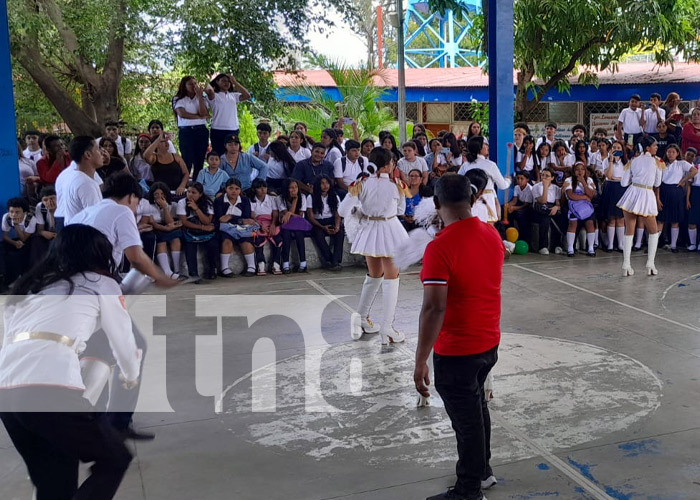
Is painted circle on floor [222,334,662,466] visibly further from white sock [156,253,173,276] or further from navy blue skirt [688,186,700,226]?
navy blue skirt [688,186,700,226]

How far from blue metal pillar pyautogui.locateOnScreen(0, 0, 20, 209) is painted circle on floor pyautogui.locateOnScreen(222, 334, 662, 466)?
5.38m

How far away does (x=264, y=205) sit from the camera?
11.0m

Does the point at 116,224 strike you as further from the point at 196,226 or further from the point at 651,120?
the point at 651,120

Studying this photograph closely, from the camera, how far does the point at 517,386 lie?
605cm

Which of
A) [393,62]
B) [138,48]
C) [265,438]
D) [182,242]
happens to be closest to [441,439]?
[265,438]

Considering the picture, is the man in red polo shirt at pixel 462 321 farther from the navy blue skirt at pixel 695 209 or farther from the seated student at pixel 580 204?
the navy blue skirt at pixel 695 209

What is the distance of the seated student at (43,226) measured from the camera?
1002cm

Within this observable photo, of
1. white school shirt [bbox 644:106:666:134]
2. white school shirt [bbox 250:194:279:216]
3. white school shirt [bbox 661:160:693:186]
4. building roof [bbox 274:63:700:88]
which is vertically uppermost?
building roof [bbox 274:63:700:88]

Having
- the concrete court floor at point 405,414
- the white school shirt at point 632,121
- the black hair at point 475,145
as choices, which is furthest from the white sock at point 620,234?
the black hair at point 475,145

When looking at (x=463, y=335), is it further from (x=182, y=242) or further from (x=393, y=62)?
(x=393, y=62)

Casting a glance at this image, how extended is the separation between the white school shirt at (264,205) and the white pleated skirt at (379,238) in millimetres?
3994

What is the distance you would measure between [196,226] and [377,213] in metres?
3.98

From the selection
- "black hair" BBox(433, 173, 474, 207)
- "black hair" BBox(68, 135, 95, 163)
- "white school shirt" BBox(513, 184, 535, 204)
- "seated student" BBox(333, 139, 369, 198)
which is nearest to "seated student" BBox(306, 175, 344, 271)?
"seated student" BBox(333, 139, 369, 198)

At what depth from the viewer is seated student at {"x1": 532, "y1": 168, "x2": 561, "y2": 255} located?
11.9 meters
